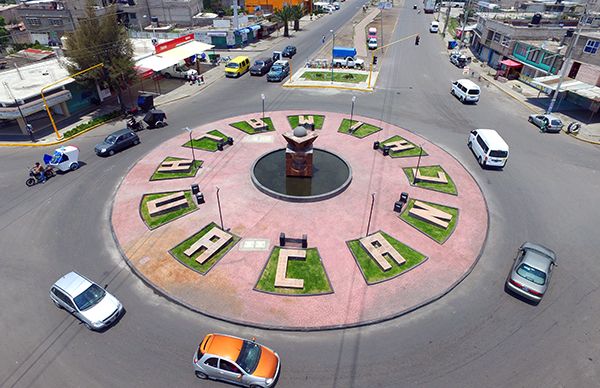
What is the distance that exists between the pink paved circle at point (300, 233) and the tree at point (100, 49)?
1399cm

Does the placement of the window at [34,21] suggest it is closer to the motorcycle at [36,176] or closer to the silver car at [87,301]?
the motorcycle at [36,176]

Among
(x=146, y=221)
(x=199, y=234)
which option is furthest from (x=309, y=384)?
(x=146, y=221)

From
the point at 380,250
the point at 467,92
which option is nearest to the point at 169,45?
the point at 467,92

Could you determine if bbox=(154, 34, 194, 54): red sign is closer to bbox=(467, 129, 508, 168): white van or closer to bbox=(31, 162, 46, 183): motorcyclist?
bbox=(31, 162, 46, 183): motorcyclist

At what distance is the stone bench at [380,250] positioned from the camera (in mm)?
22734

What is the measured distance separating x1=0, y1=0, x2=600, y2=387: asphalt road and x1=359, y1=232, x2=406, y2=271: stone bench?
3919 mm

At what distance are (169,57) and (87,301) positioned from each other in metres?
46.4

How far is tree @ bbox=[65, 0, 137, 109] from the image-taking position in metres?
40.5

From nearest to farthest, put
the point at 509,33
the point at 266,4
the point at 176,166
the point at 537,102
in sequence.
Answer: the point at 176,166 → the point at 537,102 → the point at 509,33 → the point at 266,4

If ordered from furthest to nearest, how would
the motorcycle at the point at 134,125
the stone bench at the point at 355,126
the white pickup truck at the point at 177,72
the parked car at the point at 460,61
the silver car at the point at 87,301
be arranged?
1. the parked car at the point at 460,61
2. the white pickup truck at the point at 177,72
3. the stone bench at the point at 355,126
4. the motorcycle at the point at 134,125
5. the silver car at the point at 87,301

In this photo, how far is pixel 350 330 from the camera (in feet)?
61.5

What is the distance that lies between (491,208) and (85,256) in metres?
→ 32.7

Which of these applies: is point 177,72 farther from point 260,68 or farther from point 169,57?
point 260,68

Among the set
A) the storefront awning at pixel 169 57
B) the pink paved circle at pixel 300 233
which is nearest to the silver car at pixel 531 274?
the pink paved circle at pixel 300 233
